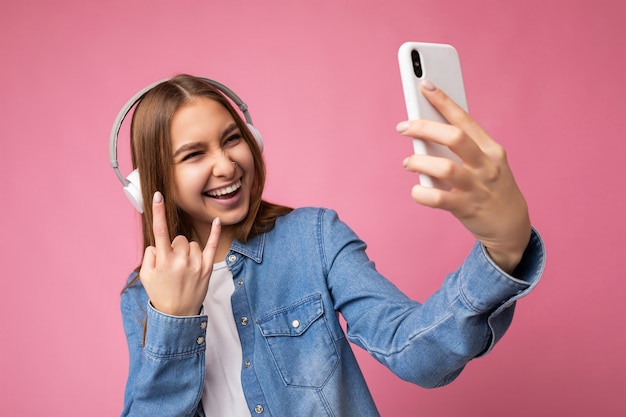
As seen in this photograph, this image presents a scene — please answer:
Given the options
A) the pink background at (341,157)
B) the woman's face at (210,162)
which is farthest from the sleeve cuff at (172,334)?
the pink background at (341,157)

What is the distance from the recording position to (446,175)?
3.10 ft

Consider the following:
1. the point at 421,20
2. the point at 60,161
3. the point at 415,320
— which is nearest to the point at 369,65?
the point at 421,20

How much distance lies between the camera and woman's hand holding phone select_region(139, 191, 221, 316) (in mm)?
1496

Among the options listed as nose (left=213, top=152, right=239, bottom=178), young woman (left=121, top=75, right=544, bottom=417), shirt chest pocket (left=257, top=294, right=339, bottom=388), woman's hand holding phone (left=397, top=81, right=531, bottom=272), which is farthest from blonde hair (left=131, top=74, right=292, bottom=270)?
woman's hand holding phone (left=397, top=81, right=531, bottom=272)

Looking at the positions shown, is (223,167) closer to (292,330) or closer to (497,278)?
(292,330)

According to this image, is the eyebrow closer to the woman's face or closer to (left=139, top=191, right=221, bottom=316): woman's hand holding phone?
the woman's face

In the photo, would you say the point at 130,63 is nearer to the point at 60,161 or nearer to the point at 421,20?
the point at 60,161

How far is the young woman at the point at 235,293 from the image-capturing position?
1514mm

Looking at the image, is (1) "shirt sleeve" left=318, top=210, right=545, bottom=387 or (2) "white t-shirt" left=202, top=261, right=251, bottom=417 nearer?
(1) "shirt sleeve" left=318, top=210, right=545, bottom=387

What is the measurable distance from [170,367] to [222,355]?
0.19 metres

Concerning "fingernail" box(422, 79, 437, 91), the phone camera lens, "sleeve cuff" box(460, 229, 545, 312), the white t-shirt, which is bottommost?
the white t-shirt

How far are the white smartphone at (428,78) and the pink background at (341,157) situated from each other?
5.26 ft

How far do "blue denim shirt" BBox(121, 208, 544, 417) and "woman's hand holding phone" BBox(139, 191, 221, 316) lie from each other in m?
0.03

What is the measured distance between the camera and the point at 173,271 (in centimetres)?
149
